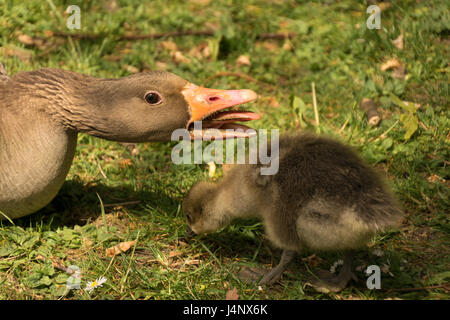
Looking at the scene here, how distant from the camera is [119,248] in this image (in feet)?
13.6

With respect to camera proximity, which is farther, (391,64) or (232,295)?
(391,64)

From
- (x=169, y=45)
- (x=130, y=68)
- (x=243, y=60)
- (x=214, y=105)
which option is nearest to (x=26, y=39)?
(x=130, y=68)

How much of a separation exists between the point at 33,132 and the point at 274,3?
15.5 feet

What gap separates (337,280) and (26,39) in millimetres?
4415

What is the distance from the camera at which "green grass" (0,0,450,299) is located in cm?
394

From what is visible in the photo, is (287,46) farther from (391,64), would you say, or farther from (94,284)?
(94,284)

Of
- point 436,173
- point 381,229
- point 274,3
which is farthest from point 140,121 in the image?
point 274,3

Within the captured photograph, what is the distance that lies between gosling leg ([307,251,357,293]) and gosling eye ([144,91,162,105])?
1.62 metres

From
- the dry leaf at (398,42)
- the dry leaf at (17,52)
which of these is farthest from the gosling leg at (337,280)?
the dry leaf at (17,52)

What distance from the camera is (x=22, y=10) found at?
6438mm

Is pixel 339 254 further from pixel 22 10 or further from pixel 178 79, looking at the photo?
pixel 22 10

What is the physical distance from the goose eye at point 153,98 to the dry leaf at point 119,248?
1.13 metres

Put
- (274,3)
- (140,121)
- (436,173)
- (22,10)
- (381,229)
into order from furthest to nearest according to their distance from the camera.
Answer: (274,3) → (22,10) → (436,173) → (140,121) → (381,229)

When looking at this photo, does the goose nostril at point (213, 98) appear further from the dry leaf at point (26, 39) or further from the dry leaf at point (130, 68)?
the dry leaf at point (26, 39)
